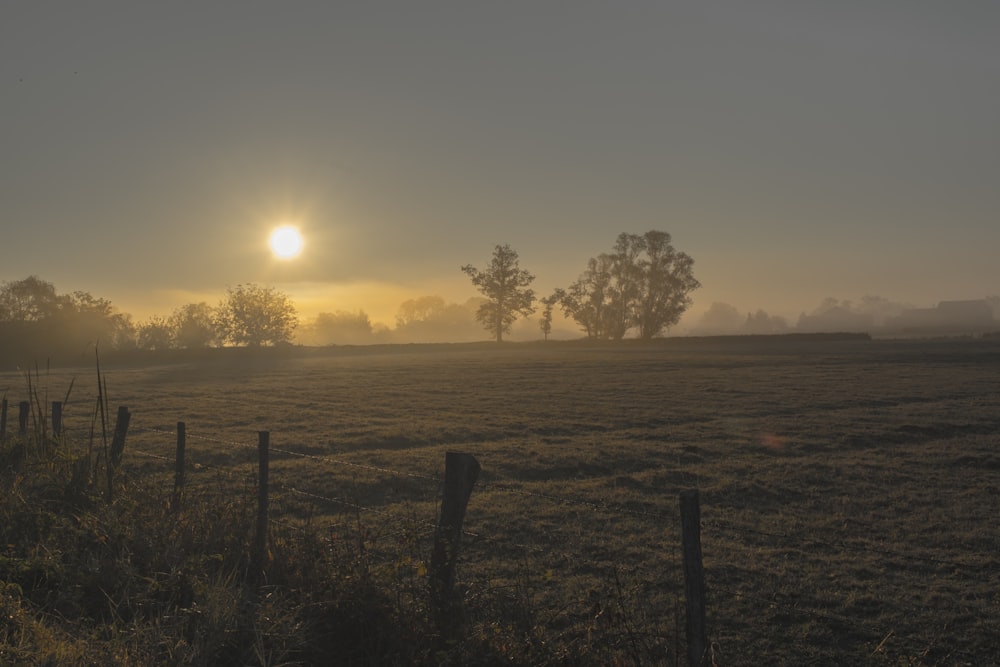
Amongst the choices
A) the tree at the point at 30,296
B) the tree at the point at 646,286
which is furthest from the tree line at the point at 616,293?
the tree at the point at 30,296

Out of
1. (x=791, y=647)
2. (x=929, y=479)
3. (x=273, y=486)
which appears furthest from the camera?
(x=929, y=479)

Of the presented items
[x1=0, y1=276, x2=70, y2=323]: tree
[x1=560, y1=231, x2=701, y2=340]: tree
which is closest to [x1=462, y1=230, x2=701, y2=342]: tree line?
[x1=560, y1=231, x2=701, y2=340]: tree

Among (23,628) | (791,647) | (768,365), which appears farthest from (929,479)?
(768,365)

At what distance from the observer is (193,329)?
441 ft

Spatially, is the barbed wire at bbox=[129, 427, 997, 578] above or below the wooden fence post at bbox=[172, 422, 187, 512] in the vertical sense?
below

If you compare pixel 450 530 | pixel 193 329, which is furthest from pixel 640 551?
pixel 193 329

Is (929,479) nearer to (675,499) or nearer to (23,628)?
(675,499)

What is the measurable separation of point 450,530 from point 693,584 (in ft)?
7.98

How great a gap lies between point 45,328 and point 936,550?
100517mm

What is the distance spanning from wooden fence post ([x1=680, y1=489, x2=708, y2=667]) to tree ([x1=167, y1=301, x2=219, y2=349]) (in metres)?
132

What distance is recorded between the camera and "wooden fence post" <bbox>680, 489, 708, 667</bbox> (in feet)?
16.8

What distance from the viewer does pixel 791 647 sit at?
7.57 m

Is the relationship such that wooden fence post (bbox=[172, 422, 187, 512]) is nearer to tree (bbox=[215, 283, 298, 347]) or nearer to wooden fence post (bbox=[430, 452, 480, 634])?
wooden fence post (bbox=[430, 452, 480, 634])

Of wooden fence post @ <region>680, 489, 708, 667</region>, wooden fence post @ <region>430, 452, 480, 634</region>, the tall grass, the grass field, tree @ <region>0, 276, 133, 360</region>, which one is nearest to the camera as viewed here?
wooden fence post @ <region>680, 489, 708, 667</region>
